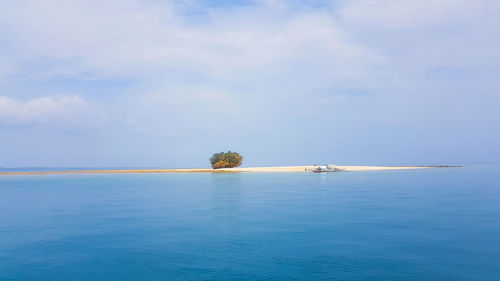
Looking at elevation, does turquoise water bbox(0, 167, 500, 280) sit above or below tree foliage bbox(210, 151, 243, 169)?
below

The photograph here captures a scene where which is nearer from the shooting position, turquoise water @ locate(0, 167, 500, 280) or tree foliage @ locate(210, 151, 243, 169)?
turquoise water @ locate(0, 167, 500, 280)

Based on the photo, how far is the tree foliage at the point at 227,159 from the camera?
160m

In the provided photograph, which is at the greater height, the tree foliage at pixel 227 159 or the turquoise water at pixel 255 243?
the tree foliage at pixel 227 159

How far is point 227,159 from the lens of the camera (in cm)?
15912

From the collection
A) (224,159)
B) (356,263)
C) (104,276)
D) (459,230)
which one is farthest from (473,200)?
(224,159)

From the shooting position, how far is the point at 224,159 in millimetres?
159500

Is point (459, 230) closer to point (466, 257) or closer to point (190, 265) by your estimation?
point (466, 257)

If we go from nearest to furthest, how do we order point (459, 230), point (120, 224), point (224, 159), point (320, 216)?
1. point (459, 230)
2. point (120, 224)
3. point (320, 216)
4. point (224, 159)

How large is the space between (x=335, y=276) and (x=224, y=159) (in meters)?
143

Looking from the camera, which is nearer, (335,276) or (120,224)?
(335,276)

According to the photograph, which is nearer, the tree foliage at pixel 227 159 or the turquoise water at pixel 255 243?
the turquoise water at pixel 255 243

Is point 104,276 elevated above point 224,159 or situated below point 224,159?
below

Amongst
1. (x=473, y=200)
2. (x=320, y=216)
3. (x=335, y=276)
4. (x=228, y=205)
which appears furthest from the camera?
(x=473, y=200)

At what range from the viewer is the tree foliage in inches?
6280
